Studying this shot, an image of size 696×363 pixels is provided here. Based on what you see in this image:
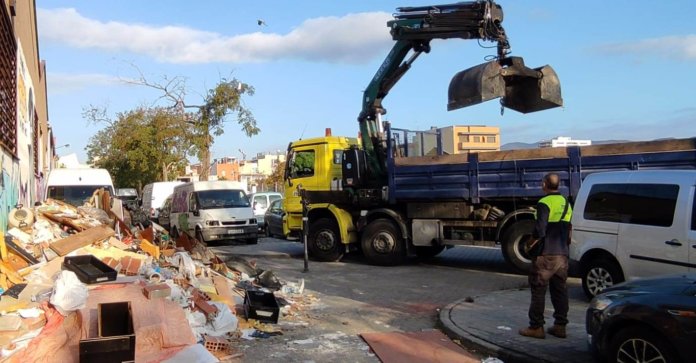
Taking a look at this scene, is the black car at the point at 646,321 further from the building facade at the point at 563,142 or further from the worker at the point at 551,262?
the building facade at the point at 563,142

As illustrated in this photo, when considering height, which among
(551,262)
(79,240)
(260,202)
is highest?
(260,202)

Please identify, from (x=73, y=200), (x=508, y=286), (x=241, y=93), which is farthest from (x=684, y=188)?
(x=241, y=93)

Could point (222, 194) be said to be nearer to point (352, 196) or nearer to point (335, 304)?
point (352, 196)

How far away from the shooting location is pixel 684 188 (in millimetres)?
7176

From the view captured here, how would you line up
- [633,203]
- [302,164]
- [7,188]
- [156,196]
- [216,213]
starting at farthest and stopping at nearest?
[156,196]
[216,213]
[302,164]
[7,188]
[633,203]

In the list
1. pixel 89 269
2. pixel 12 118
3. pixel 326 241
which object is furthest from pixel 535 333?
pixel 12 118

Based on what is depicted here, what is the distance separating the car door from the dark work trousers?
185 cm

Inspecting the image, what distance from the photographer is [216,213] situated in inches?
723

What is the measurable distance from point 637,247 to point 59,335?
7.00m

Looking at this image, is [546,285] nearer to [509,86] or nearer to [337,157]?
[509,86]

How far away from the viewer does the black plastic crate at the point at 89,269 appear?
22.9ft

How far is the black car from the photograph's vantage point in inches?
169

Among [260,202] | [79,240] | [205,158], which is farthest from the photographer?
[205,158]

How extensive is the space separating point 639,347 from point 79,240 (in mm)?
7752
